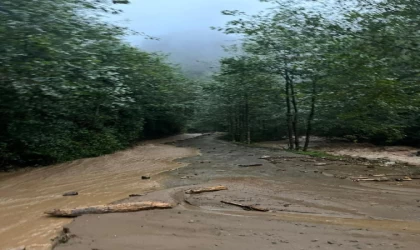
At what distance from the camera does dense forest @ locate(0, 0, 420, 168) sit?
823 cm

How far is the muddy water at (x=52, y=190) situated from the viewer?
5625 millimetres

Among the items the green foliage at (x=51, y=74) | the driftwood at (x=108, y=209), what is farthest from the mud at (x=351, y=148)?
the driftwood at (x=108, y=209)

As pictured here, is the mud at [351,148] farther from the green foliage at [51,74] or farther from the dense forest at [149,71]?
the green foliage at [51,74]

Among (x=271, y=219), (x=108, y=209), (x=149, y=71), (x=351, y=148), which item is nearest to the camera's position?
(x=271, y=219)

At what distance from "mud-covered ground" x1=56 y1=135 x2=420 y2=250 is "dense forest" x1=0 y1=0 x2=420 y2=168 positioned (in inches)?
132

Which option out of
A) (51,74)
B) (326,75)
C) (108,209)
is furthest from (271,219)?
(326,75)

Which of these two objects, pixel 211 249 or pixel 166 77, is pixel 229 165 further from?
pixel 166 77

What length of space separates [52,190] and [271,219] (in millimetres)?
6201

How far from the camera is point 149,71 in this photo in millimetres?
22719

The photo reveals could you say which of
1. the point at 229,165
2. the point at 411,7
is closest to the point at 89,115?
the point at 229,165

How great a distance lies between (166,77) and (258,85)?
31.6 ft

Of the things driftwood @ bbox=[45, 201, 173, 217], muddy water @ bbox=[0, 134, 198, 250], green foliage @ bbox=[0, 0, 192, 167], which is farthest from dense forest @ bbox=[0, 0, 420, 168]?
driftwood @ bbox=[45, 201, 173, 217]

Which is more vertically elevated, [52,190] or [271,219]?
[271,219]

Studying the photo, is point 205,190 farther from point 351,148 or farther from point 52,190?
point 351,148
